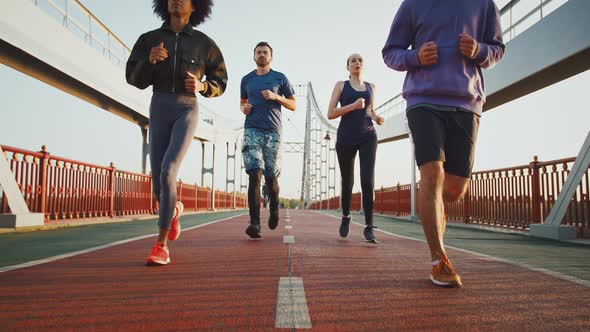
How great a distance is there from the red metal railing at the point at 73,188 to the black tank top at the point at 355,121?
17.7 feet

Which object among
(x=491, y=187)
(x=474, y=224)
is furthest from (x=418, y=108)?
(x=474, y=224)

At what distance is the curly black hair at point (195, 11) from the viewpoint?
407cm

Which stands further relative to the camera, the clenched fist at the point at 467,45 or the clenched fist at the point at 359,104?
the clenched fist at the point at 359,104

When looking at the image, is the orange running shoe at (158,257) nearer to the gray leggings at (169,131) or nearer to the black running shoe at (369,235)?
the gray leggings at (169,131)

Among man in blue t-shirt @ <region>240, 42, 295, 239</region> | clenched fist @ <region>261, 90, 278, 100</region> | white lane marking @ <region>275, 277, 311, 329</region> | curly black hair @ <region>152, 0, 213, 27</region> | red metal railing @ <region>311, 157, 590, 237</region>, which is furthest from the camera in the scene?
red metal railing @ <region>311, 157, 590, 237</region>

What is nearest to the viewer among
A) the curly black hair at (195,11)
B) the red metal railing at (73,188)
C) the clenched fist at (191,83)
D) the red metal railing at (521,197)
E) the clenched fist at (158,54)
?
the clenched fist at (158,54)

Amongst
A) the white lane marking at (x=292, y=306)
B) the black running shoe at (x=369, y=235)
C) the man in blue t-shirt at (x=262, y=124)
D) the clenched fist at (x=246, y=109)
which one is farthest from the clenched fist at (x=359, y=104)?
the white lane marking at (x=292, y=306)

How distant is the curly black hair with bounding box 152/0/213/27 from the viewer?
13.4 ft

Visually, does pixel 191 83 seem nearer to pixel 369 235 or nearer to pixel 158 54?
pixel 158 54

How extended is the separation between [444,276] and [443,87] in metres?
1.10

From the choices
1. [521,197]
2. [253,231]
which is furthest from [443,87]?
[521,197]

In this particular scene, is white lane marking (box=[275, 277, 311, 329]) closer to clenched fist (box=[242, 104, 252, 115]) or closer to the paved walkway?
the paved walkway

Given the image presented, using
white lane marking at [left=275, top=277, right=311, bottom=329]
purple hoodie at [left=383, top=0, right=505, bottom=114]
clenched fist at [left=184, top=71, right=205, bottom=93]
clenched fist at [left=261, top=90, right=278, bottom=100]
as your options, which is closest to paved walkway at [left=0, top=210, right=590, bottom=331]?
white lane marking at [left=275, top=277, right=311, bottom=329]

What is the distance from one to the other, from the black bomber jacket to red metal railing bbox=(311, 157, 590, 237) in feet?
19.5
